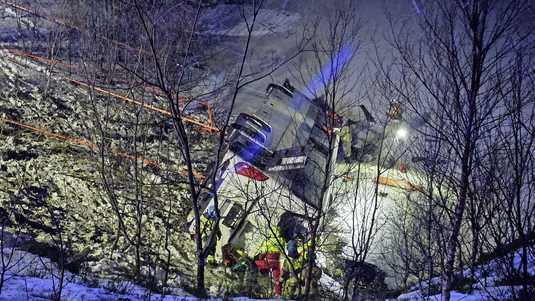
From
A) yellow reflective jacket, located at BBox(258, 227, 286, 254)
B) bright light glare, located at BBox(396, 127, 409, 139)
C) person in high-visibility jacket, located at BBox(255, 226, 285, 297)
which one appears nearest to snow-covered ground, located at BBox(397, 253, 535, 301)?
person in high-visibility jacket, located at BBox(255, 226, 285, 297)

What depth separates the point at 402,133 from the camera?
12.1 meters

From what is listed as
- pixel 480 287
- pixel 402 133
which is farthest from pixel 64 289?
pixel 402 133

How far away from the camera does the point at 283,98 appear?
41.1 feet

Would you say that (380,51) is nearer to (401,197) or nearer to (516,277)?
(401,197)

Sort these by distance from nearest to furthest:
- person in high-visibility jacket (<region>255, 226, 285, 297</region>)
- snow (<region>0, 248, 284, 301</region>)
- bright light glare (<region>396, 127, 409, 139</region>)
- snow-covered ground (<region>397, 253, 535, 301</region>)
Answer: snow (<region>0, 248, 284, 301</region>)
snow-covered ground (<region>397, 253, 535, 301</region>)
person in high-visibility jacket (<region>255, 226, 285, 297</region>)
bright light glare (<region>396, 127, 409, 139</region>)

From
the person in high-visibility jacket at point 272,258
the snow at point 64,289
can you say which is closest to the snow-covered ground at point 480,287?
the person in high-visibility jacket at point 272,258

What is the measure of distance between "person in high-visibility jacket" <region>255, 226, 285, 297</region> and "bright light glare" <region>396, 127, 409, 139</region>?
15.6 ft

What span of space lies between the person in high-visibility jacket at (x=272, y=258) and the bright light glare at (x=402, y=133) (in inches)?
187

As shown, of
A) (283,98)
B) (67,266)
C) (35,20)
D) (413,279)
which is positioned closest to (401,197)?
(413,279)

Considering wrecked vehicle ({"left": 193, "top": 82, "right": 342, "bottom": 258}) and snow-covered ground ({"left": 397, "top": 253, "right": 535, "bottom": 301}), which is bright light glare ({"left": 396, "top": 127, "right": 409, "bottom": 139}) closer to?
wrecked vehicle ({"left": 193, "top": 82, "right": 342, "bottom": 258})

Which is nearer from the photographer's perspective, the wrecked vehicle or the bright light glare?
the wrecked vehicle

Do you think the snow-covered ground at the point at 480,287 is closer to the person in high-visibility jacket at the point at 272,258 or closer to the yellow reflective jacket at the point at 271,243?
the person in high-visibility jacket at the point at 272,258

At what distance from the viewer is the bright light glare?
1209 centimetres

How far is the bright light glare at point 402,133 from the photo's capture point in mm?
12086
